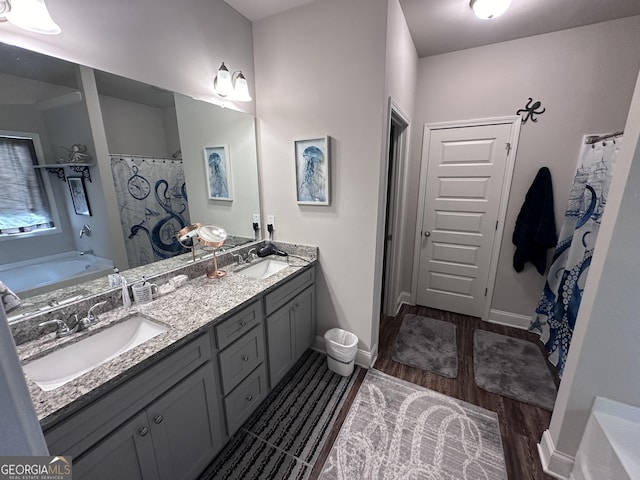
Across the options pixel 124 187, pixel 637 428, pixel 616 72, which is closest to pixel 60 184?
pixel 124 187

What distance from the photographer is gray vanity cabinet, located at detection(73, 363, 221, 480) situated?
942mm

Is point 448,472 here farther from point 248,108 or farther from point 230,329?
point 248,108

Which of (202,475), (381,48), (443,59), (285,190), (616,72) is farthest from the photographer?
(443,59)

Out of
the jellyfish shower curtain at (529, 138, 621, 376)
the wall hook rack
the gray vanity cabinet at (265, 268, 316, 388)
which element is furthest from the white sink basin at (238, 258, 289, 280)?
the wall hook rack

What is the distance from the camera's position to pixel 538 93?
233 centimetres

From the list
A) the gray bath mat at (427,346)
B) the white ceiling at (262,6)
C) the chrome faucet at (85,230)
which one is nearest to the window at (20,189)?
the chrome faucet at (85,230)

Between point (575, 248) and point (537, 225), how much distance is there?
0.45m

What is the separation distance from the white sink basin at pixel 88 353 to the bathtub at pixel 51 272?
329 millimetres

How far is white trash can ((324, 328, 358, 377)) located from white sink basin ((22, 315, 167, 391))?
123 cm

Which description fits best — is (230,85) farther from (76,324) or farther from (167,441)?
(167,441)

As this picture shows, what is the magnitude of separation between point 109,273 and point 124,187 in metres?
0.49

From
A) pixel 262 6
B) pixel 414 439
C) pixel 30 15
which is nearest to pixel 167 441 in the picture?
pixel 414 439

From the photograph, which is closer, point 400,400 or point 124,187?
point 124,187

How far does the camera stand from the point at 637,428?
3.92 feet
